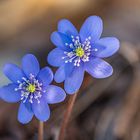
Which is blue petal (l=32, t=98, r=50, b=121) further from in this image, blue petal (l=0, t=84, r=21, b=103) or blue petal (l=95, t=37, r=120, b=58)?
blue petal (l=95, t=37, r=120, b=58)

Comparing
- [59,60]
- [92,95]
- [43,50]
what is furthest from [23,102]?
[43,50]

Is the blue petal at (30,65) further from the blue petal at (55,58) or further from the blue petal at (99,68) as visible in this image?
the blue petal at (99,68)

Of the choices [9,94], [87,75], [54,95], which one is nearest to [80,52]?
[54,95]

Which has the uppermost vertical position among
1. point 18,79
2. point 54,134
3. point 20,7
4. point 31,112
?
point 20,7

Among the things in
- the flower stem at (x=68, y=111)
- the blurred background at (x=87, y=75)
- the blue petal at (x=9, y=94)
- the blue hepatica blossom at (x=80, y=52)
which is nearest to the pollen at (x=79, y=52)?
the blue hepatica blossom at (x=80, y=52)

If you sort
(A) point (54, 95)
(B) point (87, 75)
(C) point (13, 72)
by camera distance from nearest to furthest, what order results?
(A) point (54, 95) < (C) point (13, 72) < (B) point (87, 75)

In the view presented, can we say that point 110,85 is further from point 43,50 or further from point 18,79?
point 18,79

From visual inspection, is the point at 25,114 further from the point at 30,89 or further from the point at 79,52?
the point at 79,52
